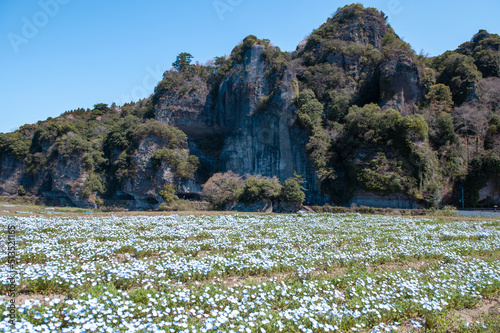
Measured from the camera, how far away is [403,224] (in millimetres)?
20734

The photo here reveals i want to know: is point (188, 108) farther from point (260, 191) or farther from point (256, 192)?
point (256, 192)

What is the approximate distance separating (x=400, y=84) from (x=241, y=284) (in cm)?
4479

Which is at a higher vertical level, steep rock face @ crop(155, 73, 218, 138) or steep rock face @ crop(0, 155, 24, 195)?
steep rock face @ crop(155, 73, 218, 138)

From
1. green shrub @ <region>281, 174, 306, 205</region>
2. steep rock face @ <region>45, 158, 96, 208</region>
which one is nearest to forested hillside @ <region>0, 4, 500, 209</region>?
green shrub @ <region>281, 174, 306, 205</region>

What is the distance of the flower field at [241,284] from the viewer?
5336mm

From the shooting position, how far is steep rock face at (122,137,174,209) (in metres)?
52.4

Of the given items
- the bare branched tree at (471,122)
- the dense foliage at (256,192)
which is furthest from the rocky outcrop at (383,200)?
the bare branched tree at (471,122)

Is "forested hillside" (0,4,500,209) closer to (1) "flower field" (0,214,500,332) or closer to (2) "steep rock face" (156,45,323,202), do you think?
(2) "steep rock face" (156,45,323,202)

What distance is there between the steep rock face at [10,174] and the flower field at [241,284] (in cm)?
6922

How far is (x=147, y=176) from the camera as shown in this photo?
5338 centimetres

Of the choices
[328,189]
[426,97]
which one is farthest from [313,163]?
[426,97]

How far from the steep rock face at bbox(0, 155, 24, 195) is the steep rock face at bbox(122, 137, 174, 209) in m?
32.4

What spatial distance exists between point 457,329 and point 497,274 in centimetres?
452

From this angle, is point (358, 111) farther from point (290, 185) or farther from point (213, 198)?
point (213, 198)
